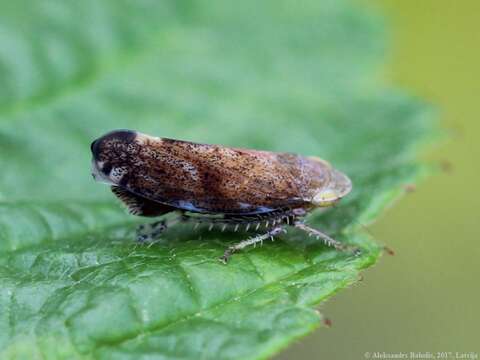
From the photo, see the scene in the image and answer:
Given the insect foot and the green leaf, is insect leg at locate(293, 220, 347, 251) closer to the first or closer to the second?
the green leaf

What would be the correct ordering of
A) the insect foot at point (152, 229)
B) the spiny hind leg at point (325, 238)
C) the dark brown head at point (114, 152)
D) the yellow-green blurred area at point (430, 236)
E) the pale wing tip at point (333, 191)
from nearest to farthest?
the dark brown head at point (114, 152), the spiny hind leg at point (325, 238), the insect foot at point (152, 229), the pale wing tip at point (333, 191), the yellow-green blurred area at point (430, 236)

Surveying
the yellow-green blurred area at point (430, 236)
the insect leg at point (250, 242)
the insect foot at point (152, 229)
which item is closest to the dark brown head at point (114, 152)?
the insect foot at point (152, 229)

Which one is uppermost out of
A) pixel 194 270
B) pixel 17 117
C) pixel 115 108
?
pixel 115 108

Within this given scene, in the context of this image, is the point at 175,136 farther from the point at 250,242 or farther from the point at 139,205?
the point at 250,242

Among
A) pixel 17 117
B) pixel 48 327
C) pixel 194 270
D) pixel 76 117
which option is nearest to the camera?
pixel 48 327

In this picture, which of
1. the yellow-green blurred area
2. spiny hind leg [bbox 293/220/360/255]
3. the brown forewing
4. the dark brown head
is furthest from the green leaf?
the yellow-green blurred area

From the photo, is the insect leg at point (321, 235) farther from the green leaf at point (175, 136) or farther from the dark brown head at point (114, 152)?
the dark brown head at point (114, 152)

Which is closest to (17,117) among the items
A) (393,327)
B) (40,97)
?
(40,97)

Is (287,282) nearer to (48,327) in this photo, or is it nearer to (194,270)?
(194,270)
